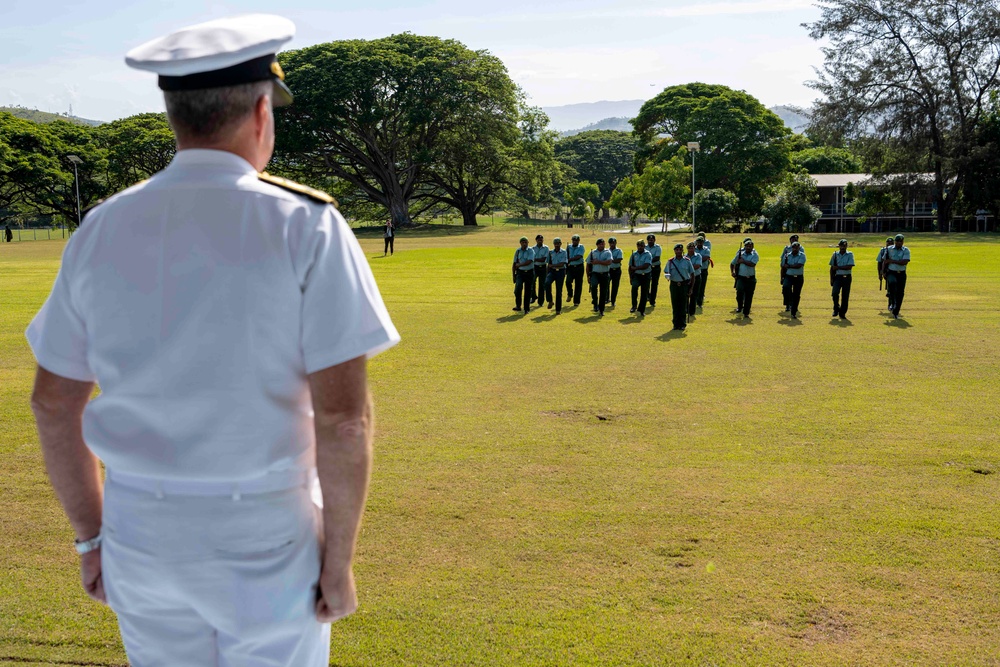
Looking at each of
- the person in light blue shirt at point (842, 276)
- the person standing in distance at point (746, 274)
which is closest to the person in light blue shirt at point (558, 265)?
the person standing in distance at point (746, 274)

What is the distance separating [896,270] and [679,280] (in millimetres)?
4861

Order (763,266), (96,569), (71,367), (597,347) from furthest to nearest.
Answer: (763,266) < (597,347) < (96,569) < (71,367)

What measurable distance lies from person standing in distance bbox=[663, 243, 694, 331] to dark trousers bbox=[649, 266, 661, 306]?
9.25ft

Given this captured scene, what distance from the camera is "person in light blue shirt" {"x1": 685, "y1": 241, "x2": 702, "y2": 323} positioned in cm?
1872

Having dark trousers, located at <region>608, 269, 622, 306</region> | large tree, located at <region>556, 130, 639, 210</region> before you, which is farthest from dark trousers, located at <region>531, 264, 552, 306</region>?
large tree, located at <region>556, 130, 639, 210</region>

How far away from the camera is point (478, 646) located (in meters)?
4.68

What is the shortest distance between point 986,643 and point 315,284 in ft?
14.5

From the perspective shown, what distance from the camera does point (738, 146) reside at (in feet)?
219

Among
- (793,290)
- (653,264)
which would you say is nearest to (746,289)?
(793,290)

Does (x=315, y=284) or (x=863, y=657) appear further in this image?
(x=863, y=657)

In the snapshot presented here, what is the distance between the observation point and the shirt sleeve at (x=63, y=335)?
211 cm

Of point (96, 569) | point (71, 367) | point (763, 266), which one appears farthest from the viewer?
point (763, 266)

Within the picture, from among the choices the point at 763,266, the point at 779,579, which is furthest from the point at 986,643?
the point at 763,266

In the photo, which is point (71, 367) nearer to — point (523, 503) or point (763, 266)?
point (523, 503)
